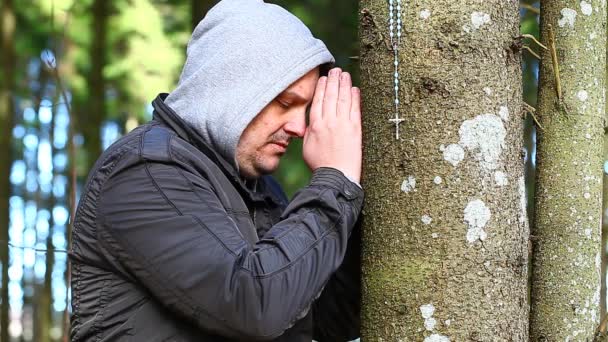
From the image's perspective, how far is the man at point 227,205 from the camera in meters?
1.87

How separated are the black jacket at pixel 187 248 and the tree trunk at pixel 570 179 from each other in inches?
27.8

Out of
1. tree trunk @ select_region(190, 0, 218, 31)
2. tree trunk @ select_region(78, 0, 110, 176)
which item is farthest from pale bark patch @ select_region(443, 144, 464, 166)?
tree trunk @ select_region(78, 0, 110, 176)

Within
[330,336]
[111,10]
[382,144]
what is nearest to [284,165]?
[111,10]

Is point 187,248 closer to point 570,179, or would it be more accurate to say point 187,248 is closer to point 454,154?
point 454,154

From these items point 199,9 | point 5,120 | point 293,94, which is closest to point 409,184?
point 293,94

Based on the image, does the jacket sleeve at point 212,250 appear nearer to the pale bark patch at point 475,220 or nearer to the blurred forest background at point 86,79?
the pale bark patch at point 475,220

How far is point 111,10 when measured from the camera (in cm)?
959

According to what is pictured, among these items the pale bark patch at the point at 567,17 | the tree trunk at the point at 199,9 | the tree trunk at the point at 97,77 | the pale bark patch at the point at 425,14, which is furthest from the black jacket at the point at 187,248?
the tree trunk at the point at 97,77

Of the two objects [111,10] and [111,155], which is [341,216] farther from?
[111,10]

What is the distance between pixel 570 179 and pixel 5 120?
9423 mm

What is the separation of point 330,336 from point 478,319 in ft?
2.49

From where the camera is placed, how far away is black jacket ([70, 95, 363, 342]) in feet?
6.07

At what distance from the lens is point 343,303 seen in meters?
2.48

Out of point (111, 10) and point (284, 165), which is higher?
point (111, 10)
